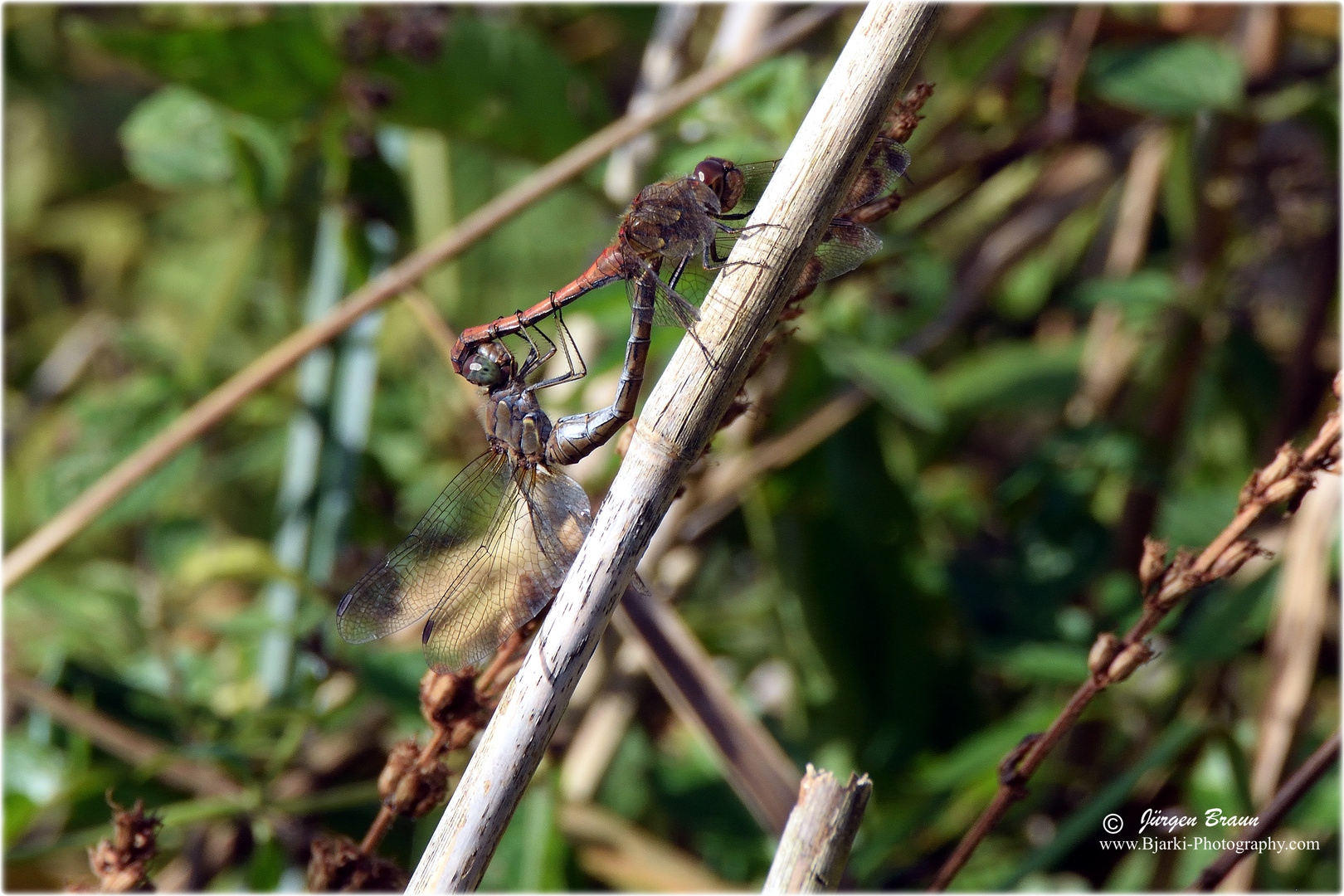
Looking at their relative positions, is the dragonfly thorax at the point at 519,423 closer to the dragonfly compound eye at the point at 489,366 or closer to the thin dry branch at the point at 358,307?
the dragonfly compound eye at the point at 489,366

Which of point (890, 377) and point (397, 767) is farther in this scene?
point (890, 377)

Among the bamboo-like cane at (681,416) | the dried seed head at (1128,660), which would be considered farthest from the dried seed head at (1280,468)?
the bamboo-like cane at (681,416)

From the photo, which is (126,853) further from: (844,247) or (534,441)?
(844,247)

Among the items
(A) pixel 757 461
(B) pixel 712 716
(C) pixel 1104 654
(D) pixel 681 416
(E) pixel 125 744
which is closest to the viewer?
(D) pixel 681 416

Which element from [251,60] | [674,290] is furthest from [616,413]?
[251,60]

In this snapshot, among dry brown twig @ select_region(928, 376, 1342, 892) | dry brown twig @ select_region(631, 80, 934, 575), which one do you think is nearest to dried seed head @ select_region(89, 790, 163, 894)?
dry brown twig @ select_region(928, 376, 1342, 892)

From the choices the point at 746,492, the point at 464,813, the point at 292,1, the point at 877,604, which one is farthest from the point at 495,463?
the point at 292,1
